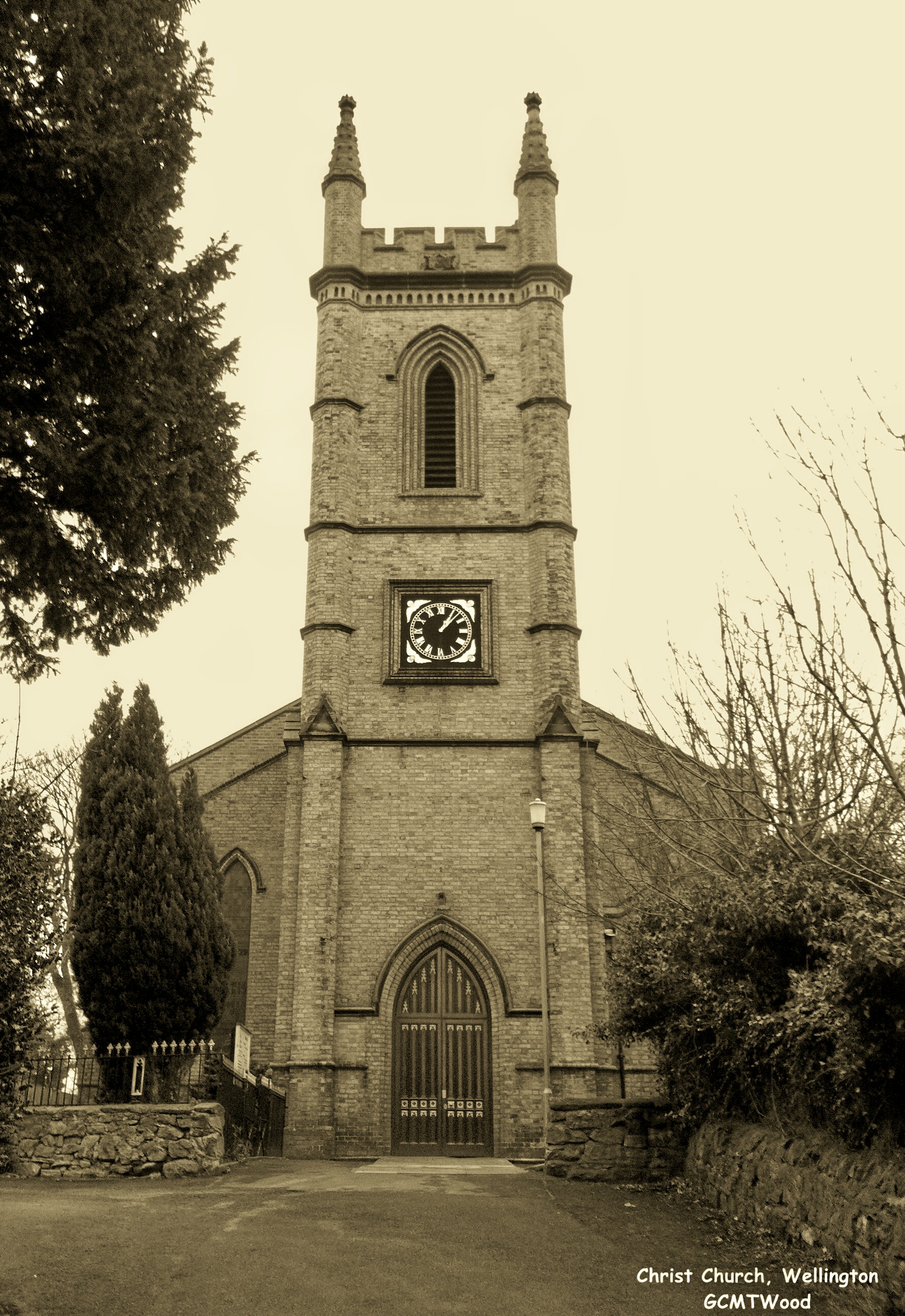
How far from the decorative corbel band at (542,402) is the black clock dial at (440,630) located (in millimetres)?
4412

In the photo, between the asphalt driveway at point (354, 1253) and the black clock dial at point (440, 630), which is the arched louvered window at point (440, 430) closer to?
the black clock dial at point (440, 630)

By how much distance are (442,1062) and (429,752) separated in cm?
519

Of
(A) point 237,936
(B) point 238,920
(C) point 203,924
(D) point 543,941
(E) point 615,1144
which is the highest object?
(B) point 238,920

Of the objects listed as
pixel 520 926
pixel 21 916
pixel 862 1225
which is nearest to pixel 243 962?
pixel 520 926

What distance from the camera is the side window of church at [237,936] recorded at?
2042 cm

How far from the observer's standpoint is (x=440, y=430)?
24078mm

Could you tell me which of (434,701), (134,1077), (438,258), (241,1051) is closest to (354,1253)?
(134,1077)

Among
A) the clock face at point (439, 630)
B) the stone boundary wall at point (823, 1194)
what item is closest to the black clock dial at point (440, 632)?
the clock face at point (439, 630)

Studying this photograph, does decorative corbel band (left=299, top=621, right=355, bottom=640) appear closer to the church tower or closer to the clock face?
the church tower

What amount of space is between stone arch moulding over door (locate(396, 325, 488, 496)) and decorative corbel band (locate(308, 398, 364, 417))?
971 millimetres

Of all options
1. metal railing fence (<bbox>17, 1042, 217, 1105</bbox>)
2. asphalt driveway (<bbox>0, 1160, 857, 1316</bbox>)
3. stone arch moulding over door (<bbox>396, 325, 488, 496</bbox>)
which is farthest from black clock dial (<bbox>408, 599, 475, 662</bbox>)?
asphalt driveway (<bbox>0, 1160, 857, 1316</bbox>)

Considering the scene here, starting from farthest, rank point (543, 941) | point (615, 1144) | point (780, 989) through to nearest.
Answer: point (543, 941) < point (615, 1144) < point (780, 989)

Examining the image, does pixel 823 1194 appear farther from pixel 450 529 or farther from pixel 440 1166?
pixel 450 529

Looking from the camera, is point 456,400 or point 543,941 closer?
point 543,941
